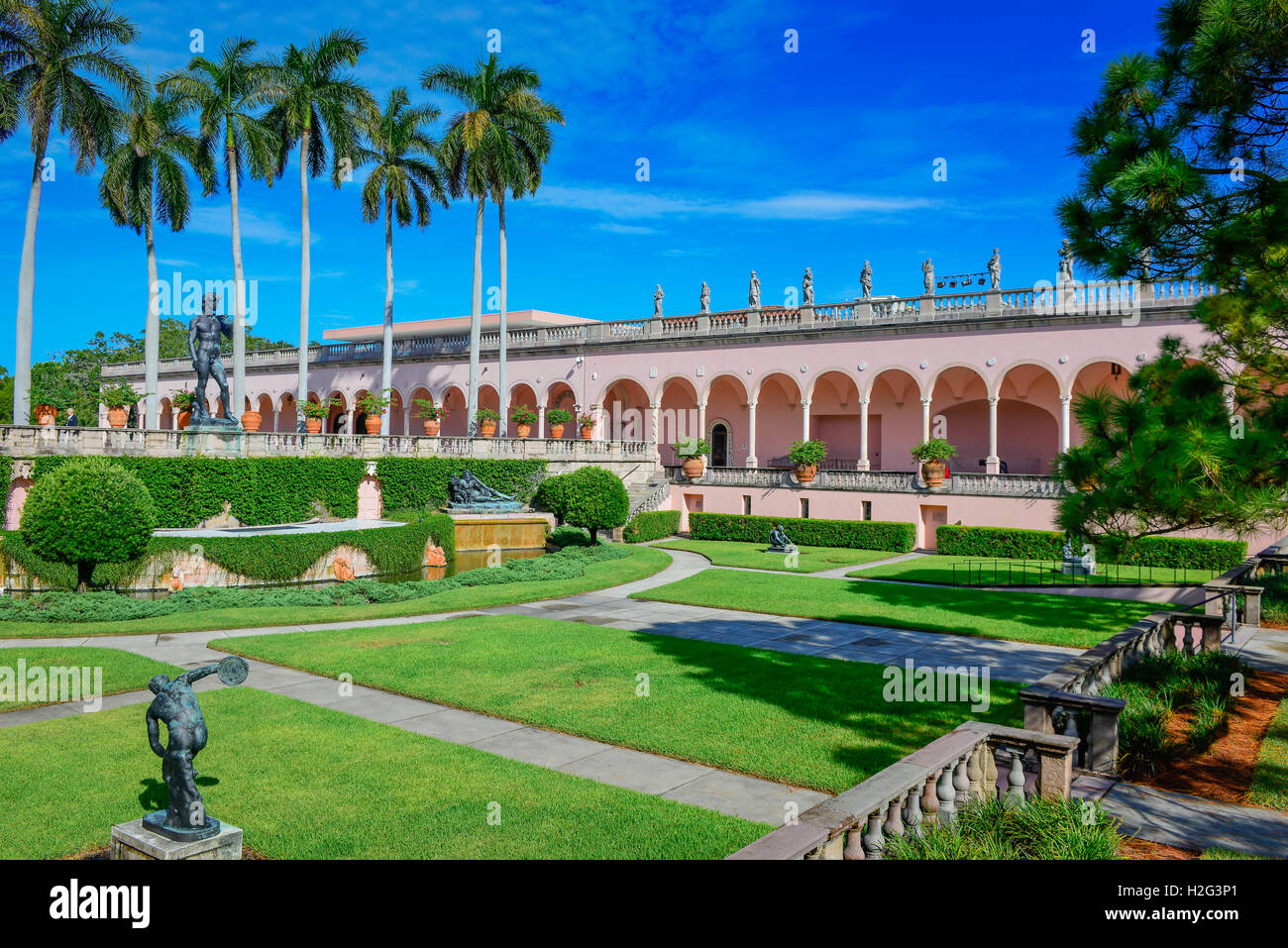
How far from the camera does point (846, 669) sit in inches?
452

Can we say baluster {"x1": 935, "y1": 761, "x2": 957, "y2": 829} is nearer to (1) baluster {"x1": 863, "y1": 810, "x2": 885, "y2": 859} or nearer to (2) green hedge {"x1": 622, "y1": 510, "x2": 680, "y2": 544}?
(1) baluster {"x1": 863, "y1": 810, "x2": 885, "y2": 859}

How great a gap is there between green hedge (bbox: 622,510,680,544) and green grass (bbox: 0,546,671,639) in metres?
8.43

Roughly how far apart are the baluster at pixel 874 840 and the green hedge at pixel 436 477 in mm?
27194

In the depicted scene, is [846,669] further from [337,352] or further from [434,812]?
[337,352]

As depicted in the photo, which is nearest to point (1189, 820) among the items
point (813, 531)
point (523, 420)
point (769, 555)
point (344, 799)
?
point (344, 799)

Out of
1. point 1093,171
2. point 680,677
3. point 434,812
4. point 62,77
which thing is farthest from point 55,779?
point 62,77

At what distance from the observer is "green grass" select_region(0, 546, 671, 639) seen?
46.4 ft

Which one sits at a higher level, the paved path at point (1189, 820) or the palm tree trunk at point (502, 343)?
the palm tree trunk at point (502, 343)

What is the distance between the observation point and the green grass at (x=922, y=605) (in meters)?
14.5

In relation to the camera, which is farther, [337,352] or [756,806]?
[337,352]

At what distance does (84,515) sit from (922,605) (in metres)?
16.6

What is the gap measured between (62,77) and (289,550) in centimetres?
2022

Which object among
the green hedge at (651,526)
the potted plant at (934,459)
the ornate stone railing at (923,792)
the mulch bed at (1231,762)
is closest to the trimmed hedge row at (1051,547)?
the potted plant at (934,459)

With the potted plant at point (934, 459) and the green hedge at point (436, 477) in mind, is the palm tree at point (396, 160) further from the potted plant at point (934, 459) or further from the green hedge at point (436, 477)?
the potted plant at point (934, 459)
